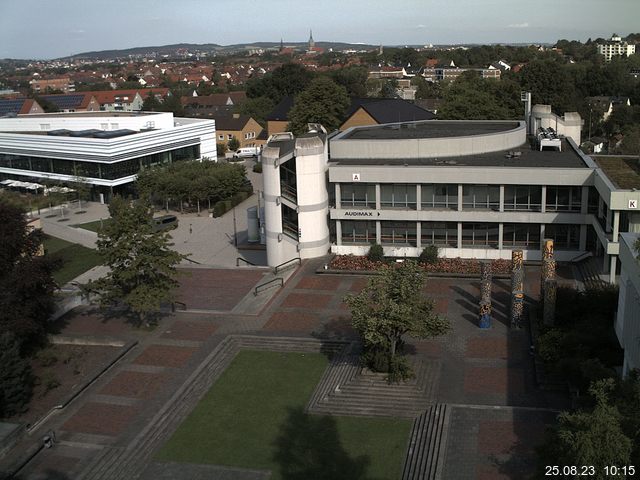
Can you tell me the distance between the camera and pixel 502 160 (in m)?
41.6

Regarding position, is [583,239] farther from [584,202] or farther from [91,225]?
[91,225]

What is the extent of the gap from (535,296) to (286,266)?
13799 millimetres

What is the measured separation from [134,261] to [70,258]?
20230mm

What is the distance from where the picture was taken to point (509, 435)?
70.4 feet

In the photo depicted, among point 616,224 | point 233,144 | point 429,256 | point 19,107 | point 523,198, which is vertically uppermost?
point 19,107

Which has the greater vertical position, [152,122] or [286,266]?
[152,122]

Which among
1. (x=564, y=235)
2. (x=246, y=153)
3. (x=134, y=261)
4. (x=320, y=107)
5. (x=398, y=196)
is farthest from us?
(x=246, y=153)

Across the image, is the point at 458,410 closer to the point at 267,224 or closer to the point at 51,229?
the point at 267,224

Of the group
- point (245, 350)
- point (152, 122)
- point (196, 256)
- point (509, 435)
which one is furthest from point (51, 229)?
point (509, 435)

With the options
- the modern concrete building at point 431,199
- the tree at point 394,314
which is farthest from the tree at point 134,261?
the modern concrete building at point 431,199

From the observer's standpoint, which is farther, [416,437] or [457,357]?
[457,357]

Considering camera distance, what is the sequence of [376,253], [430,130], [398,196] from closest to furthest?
[376,253] → [398,196] → [430,130]

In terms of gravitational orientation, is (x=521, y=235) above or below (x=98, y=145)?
below

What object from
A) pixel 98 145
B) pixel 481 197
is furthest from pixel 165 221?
pixel 481 197
